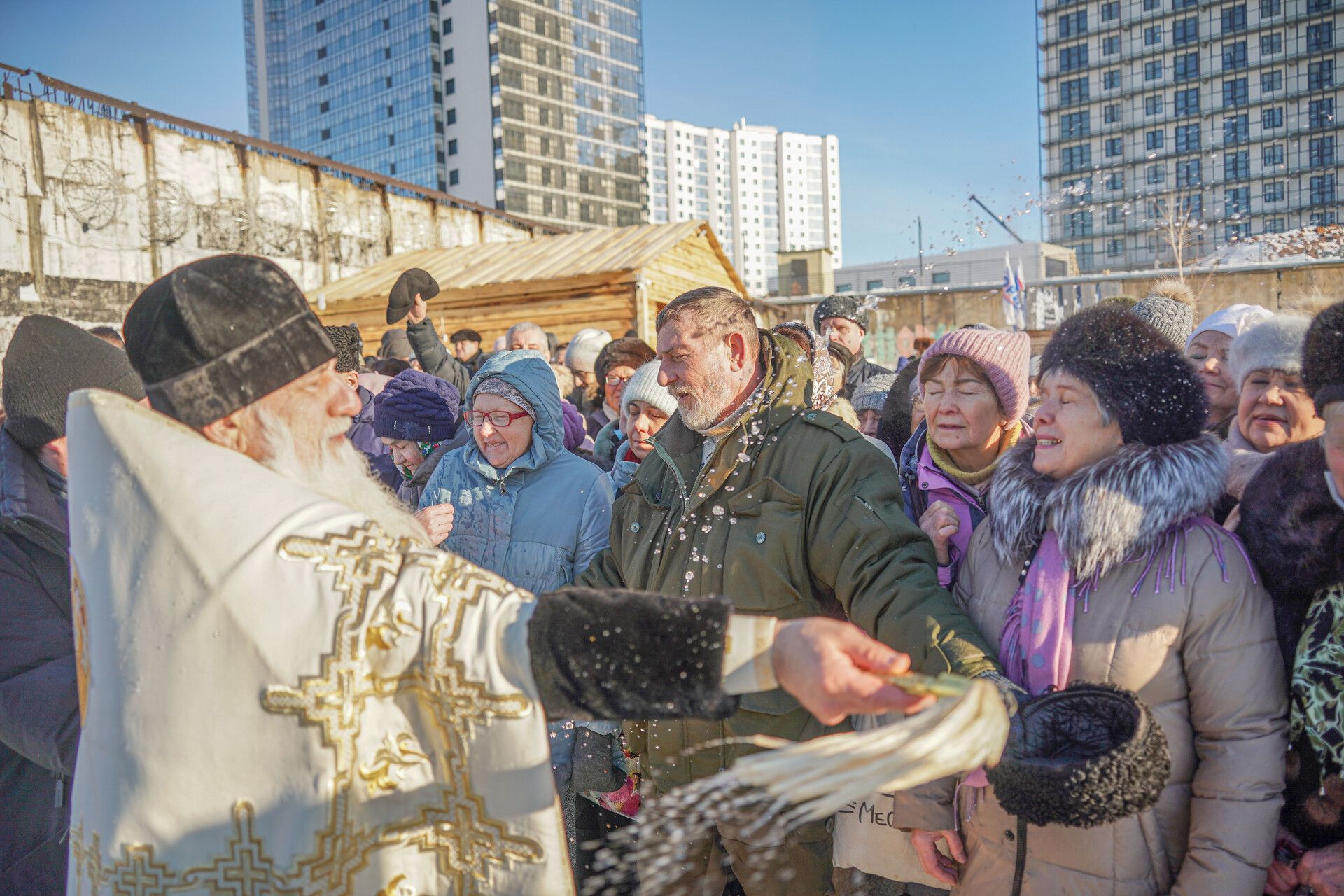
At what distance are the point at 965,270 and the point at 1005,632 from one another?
54604 mm

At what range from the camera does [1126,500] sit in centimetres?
202

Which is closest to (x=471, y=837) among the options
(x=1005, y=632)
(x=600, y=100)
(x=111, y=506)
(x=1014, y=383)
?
(x=111, y=506)

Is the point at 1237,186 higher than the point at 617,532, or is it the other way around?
the point at 1237,186

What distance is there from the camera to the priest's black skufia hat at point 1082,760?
1.68 metres

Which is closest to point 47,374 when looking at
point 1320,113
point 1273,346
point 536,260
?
point 1273,346

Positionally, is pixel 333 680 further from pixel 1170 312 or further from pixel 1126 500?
pixel 1170 312

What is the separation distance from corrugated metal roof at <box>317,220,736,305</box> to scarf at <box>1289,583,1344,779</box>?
1139cm

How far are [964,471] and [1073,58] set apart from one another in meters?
93.4

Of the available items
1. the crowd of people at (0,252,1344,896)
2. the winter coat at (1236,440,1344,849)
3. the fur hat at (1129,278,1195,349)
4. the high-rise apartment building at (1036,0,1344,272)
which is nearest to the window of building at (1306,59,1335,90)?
the high-rise apartment building at (1036,0,1344,272)

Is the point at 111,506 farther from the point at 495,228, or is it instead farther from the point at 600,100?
the point at 600,100

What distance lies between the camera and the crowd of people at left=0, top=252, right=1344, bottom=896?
1.92 meters

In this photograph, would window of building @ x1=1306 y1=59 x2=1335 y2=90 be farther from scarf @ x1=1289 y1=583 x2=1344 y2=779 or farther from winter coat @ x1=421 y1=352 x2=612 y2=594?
scarf @ x1=1289 y1=583 x2=1344 y2=779

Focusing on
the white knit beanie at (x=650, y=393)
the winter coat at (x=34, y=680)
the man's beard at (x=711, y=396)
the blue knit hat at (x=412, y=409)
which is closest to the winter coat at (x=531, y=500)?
the white knit beanie at (x=650, y=393)

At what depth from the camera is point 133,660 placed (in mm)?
1506
